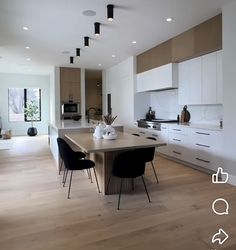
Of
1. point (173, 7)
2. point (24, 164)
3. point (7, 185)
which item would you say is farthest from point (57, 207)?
point (173, 7)

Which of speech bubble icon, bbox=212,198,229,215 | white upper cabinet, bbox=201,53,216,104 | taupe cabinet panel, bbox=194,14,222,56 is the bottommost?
speech bubble icon, bbox=212,198,229,215

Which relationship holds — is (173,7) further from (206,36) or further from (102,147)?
(102,147)

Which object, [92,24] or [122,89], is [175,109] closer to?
[122,89]

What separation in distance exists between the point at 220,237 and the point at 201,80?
10.1 feet

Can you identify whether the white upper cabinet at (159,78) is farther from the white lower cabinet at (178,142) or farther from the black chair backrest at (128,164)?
the black chair backrest at (128,164)

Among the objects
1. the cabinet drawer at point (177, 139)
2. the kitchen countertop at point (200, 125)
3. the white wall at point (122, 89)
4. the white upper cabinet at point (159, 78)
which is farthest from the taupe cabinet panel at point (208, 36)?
the white wall at point (122, 89)

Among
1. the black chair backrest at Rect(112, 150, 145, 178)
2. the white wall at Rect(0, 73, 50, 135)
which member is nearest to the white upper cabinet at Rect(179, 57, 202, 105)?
the black chair backrest at Rect(112, 150, 145, 178)

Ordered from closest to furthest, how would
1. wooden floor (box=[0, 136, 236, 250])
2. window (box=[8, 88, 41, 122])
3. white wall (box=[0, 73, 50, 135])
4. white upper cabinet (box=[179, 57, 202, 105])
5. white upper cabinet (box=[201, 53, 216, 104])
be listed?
wooden floor (box=[0, 136, 236, 250]) → white upper cabinet (box=[201, 53, 216, 104]) → white upper cabinet (box=[179, 57, 202, 105]) → white wall (box=[0, 73, 50, 135]) → window (box=[8, 88, 41, 122])

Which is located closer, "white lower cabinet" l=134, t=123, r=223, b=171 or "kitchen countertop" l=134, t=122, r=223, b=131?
"white lower cabinet" l=134, t=123, r=223, b=171

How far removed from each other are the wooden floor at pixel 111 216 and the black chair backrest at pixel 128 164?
0.41 m

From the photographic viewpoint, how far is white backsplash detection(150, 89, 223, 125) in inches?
184

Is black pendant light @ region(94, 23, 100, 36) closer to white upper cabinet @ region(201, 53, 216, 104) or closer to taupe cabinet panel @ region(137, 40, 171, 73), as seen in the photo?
taupe cabinet panel @ region(137, 40, 171, 73)

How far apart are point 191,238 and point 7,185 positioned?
9.26 ft

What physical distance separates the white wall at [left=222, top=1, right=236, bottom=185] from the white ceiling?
0.90 ft
